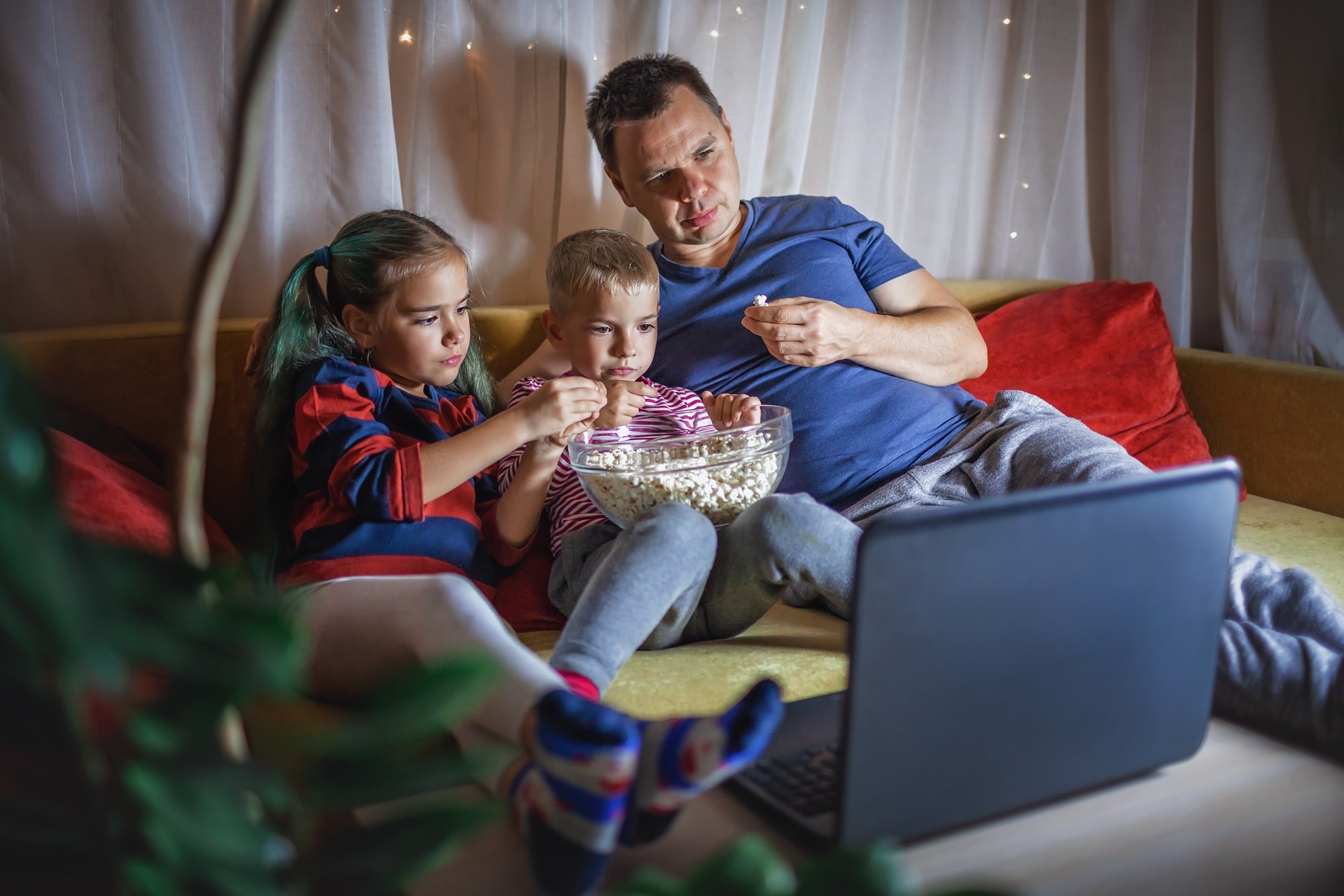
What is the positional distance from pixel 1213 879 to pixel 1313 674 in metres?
0.37

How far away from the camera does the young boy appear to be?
1057 millimetres

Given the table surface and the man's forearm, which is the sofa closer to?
the table surface

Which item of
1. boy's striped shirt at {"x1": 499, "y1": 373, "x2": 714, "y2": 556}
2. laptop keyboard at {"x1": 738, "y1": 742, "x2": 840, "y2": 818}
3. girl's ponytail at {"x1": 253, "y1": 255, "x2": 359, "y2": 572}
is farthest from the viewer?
boy's striped shirt at {"x1": 499, "y1": 373, "x2": 714, "y2": 556}

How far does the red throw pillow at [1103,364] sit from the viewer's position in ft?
6.35

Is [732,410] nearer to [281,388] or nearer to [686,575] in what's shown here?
[686,575]

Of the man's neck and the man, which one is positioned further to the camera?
the man's neck

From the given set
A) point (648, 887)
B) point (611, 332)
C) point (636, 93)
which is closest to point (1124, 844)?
point (648, 887)

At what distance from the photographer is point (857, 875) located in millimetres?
395

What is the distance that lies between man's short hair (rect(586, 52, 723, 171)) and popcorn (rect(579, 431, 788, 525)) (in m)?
0.70

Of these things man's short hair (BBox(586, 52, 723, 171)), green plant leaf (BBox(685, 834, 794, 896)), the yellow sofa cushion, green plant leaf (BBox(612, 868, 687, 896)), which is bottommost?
the yellow sofa cushion

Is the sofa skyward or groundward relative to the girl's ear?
groundward

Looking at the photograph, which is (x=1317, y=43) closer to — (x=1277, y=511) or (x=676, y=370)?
(x=1277, y=511)

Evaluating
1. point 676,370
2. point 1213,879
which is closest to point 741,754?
point 1213,879

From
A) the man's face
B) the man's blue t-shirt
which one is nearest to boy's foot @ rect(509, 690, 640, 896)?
the man's blue t-shirt
